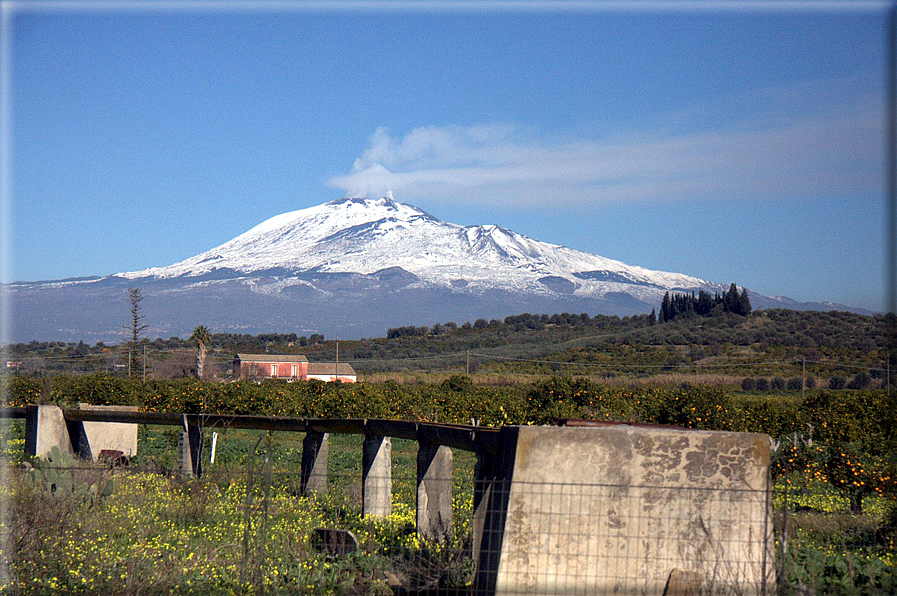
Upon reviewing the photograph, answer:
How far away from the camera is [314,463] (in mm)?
10625

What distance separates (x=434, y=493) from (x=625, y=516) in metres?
2.76

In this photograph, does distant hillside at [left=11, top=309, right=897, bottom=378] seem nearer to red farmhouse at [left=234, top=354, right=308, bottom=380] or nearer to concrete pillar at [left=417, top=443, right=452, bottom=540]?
red farmhouse at [left=234, top=354, right=308, bottom=380]

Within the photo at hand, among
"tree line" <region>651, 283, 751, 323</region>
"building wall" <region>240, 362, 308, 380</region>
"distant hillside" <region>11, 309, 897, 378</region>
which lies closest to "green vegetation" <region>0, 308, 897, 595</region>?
"distant hillside" <region>11, 309, 897, 378</region>

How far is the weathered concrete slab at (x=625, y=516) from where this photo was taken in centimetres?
572

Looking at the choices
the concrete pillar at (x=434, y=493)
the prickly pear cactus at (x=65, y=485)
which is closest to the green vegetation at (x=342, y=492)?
the prickly pear cactus at (x=65, y=485)

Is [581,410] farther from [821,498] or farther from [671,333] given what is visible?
[671,333]

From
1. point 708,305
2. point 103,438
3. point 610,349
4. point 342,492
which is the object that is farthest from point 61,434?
Answer: point 708,305

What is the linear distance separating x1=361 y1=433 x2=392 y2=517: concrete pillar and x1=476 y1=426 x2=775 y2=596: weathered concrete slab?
3.65 meters

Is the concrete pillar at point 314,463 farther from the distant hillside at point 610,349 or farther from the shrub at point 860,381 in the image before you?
the shrub at point 860,381

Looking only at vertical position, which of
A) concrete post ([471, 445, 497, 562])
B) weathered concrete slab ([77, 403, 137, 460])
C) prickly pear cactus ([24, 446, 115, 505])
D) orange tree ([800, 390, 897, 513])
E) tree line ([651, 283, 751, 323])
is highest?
tree line ([651, 283, 751, 323])

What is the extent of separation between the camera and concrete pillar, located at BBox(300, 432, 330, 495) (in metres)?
10.5

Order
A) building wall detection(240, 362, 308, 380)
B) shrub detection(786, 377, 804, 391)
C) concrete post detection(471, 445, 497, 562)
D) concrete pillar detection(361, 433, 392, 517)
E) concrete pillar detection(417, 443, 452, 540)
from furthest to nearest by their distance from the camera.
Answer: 1. building wall detection(240, 362, 308, 380)
2. shrub detection(786, 377, 804, 391)
3. concrete pillar detection(361, 433, 392, 517)
4. concrete pillar detection(417, 443, 452, 540)
5. concrete post detection(471, 445, 497, 562)

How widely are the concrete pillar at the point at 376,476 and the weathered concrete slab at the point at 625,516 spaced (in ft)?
12.0

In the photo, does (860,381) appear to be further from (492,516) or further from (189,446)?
(492,516)
